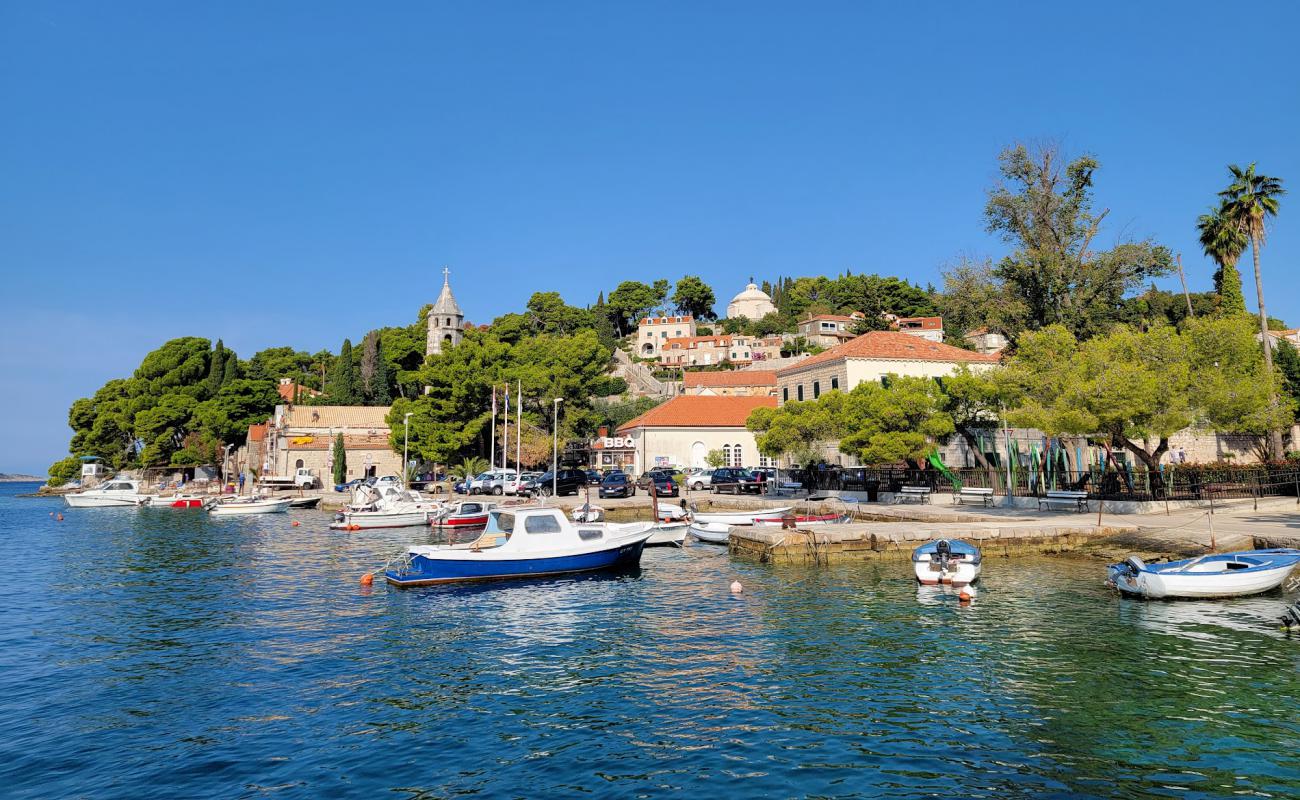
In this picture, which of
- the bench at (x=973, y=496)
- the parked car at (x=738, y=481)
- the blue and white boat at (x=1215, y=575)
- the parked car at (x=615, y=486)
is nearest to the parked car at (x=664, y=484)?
the parked car at (x=615, y=486)

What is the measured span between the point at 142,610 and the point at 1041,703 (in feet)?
72.9

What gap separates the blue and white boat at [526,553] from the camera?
77.3ft

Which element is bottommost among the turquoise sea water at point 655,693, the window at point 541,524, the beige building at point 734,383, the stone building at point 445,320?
the turquoise sea water at point 655,693

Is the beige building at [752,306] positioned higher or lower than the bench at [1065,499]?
higher

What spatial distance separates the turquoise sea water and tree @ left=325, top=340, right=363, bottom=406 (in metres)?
81.6

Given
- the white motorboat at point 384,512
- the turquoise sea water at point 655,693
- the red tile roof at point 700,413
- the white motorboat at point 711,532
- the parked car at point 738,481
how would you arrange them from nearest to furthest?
the turquoise sea water at point 655,693 → the white motorboat at point 711,532 → the white motorboat at point 384,512 → the parked car at point 738,481 → the red tile roof at point 700,413

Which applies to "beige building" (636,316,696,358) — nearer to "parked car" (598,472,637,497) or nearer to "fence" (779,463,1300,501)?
"parked car" (598,472,637,497)

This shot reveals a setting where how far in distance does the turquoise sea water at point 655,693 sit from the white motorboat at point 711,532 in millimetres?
8739

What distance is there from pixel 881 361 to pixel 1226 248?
20602 mm

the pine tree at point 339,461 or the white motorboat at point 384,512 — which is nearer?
the white motorboat at point 384,512

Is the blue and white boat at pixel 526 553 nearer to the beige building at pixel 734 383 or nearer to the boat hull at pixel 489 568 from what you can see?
the boat hull at pixel 489 568

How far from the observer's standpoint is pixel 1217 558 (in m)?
18.6

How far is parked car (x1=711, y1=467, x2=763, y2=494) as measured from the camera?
163ft

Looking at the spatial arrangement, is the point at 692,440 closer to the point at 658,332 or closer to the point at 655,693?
the point at 655,693
